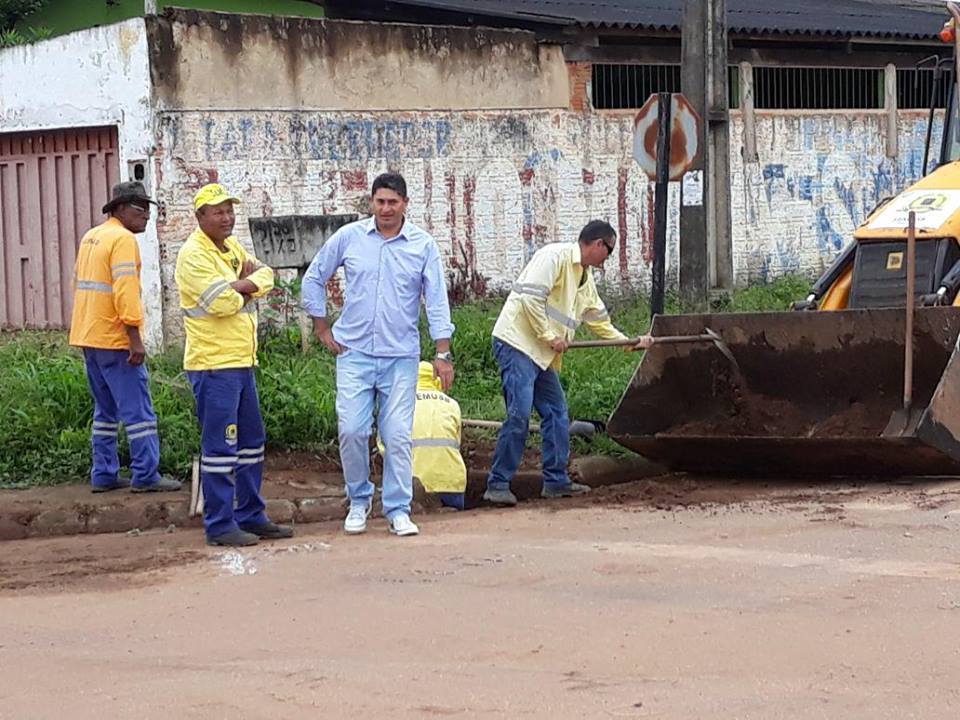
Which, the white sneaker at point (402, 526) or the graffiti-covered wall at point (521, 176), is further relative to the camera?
the graffiti-covered wall at point (521, 176)

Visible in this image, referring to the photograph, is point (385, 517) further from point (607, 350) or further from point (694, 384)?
point (607, 350)

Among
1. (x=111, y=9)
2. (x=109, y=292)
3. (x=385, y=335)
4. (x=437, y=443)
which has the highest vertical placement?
(x=111, y=9)

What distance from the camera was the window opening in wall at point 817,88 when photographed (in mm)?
20469

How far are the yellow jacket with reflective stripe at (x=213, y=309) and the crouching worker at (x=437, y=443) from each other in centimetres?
150

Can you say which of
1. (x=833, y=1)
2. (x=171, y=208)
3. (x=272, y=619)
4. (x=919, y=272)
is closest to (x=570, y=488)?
(x=919, y=272)

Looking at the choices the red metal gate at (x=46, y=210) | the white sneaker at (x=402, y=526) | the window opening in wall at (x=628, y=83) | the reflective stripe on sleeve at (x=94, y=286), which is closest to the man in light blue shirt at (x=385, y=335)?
the white sneaker at (x=402, y=526)

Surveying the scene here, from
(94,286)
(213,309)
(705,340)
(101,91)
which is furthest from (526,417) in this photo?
(101,91)

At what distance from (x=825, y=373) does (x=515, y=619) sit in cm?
441

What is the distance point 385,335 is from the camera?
8.92 meters

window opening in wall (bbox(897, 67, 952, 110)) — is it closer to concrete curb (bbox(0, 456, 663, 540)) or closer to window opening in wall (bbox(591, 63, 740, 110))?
window opening in wall (bbox(591, 63, 740, 110))

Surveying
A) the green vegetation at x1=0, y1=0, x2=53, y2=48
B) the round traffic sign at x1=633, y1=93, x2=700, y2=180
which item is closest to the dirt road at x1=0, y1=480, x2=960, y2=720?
the round traffic sign at x1=633, y1=93, x2=700, y2=180

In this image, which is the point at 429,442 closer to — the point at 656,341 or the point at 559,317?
the point at 559,317

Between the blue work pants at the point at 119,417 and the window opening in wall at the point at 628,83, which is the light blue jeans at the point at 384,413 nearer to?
the blue work pants at the point at 119,417

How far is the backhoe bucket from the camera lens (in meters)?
9.94
